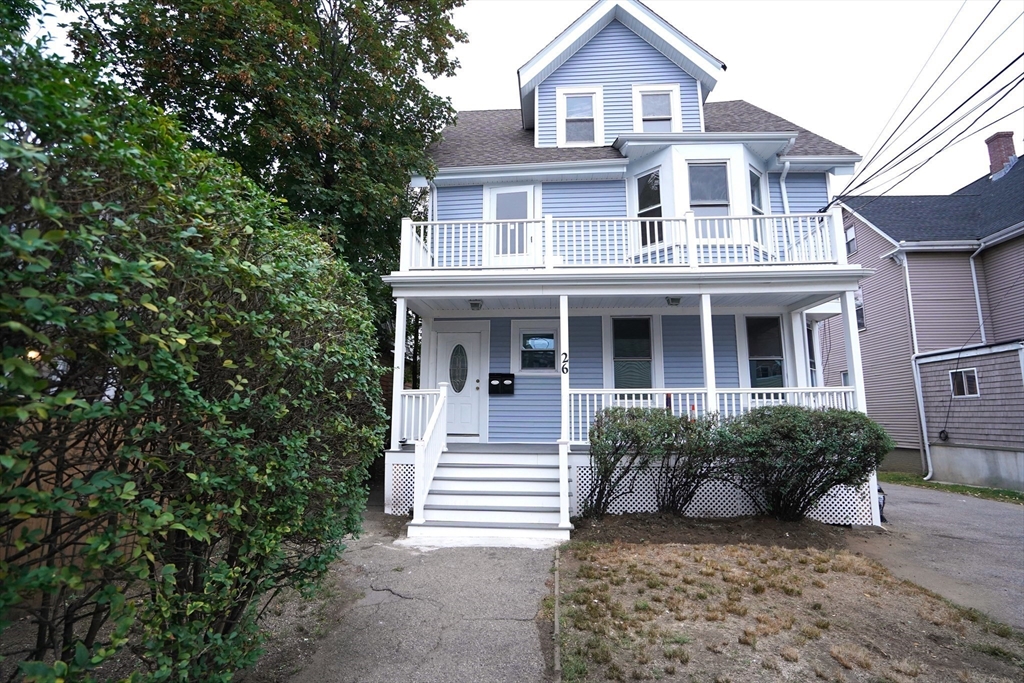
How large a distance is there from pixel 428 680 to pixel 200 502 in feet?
6.46

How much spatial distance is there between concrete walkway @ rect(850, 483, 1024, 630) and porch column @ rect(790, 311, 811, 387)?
264cm

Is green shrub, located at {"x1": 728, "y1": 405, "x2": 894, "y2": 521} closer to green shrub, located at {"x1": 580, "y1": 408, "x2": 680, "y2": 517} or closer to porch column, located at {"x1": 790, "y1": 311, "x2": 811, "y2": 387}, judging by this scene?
green shrub, located at {"x1": 580, "y1": 408, "x2": 680, "y2": 517}

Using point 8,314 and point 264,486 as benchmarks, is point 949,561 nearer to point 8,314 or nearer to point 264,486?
point 264,486

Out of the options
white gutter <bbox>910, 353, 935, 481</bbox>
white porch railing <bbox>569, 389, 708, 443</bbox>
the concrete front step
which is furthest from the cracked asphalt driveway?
white gutter <bbox>910, 353, 935, 481</bbox>

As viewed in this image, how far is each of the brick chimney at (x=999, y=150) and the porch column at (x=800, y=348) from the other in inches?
569

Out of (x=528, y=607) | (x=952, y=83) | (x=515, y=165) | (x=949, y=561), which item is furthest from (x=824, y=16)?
(x=528, y=607)

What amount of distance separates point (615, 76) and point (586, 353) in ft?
21.8

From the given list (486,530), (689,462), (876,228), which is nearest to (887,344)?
(876,228)

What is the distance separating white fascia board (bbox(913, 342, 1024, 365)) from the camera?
11.6 meters

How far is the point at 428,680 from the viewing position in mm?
3307

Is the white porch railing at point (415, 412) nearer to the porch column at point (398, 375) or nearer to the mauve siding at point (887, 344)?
the porch column at point (398, 375)

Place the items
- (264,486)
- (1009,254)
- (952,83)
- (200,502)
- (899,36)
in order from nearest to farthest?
(200,502)
(264,486)
(952,83)
(899,36)
(1009,254)

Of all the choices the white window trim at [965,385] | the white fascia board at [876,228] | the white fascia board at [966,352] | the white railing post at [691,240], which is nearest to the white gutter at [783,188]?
the white railing post at [691,240]

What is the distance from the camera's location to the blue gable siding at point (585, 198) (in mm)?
10797
